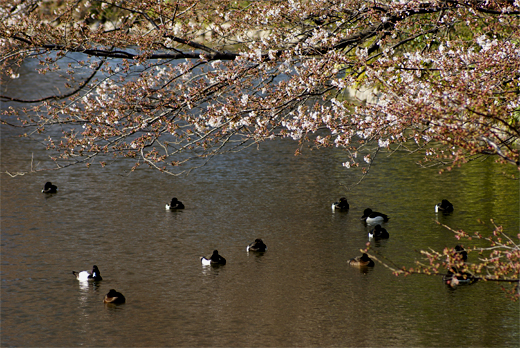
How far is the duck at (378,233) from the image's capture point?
17734mm

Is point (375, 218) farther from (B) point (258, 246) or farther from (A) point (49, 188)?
(A) point (49, 188)

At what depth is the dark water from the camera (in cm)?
1245

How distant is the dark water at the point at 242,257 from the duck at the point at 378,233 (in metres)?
0.25

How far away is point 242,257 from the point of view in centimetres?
1661

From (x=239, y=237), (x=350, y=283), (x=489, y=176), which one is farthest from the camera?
(x=489, y=176)

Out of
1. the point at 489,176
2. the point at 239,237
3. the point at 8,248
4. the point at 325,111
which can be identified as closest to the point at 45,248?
the point at 8,248

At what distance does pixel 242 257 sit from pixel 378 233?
12.5ft

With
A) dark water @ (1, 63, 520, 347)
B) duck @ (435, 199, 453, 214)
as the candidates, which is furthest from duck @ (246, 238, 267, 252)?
duck @ (435, 199, 453, 214)

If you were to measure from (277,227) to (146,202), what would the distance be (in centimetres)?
522

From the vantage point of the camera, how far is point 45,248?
17.2 meters

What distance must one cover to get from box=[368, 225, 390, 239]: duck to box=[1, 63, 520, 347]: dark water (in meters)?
0.25

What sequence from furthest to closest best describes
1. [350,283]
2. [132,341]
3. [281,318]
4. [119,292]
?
1. [350,283]
2. [119,292]
3. [281,318]
4. [132,341]

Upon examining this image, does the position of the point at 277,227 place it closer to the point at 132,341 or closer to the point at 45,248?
the point at 45,248

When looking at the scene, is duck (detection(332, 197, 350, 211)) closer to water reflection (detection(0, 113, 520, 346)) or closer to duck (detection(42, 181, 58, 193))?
water reflection (detection(0, 113, 520, 346))
